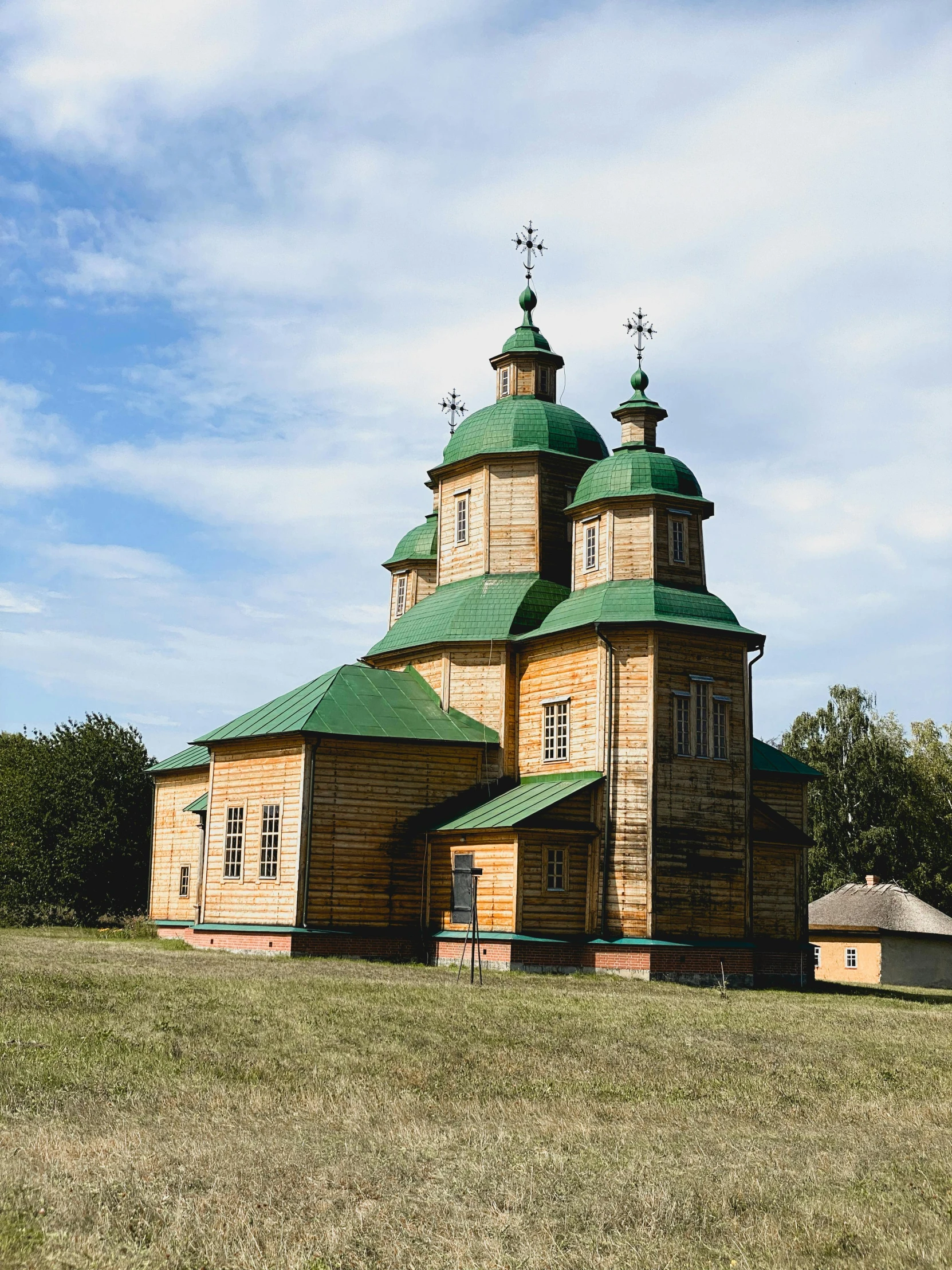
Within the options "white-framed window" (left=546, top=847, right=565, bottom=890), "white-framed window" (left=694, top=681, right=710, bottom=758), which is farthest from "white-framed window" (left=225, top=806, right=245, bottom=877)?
"white-framed window" (left=694, top=681, right=710, bottom=758)

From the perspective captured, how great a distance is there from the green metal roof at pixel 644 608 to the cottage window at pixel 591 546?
2.66 ft

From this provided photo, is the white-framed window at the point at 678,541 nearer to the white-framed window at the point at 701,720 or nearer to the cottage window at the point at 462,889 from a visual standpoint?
the white-framed window at the point at 701,720

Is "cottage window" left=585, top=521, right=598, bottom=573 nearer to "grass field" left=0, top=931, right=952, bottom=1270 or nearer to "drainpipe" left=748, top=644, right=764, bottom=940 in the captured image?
"drainpipe" left=748, top=644, right=764, bottom=940

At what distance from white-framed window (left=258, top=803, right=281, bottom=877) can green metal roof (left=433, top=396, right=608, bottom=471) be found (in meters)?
11.4

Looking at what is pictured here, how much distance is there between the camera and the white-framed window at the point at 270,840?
3169 centimetres

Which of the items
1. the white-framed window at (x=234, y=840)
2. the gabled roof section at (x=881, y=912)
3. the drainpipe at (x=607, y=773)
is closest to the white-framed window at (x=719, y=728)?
the drainpipe at (x=607, y=773)

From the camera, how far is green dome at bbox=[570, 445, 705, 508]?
3331cm

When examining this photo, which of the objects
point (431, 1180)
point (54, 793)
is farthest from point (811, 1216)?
point (54, 793)

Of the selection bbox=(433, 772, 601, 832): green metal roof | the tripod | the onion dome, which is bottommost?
the tripod

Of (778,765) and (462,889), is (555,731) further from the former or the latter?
(778,765)

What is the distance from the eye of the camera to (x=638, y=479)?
1314 inches

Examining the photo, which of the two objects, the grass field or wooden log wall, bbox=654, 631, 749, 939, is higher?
wooden log wall, bbox=654, 631, 749, 939

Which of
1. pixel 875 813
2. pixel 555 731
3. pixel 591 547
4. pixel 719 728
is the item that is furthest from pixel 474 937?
pixel 875 813

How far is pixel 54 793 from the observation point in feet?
154
